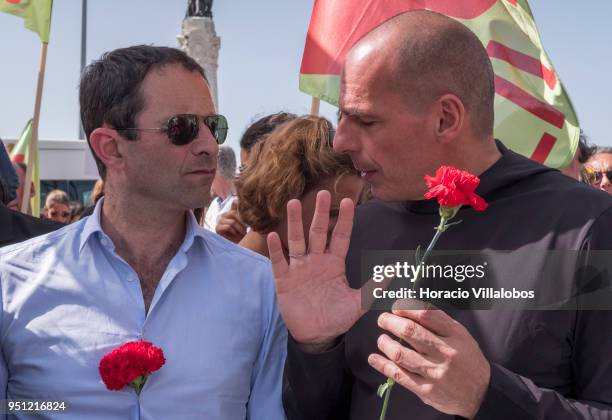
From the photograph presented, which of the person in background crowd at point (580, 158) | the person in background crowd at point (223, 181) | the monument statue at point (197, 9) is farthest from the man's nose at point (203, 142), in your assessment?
the monument statue at point (197, 9)

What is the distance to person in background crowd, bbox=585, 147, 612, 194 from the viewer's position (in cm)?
650

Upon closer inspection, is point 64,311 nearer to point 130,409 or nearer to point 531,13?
point 130,409

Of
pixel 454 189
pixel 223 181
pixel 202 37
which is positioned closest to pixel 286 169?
pixel 454 189

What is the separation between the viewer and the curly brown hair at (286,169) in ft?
10.5

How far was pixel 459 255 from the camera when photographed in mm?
2227

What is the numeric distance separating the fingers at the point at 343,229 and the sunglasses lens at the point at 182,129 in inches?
28.2

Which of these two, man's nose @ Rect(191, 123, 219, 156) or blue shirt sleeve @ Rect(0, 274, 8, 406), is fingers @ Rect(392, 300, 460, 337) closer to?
man's nose @ Rect(191, 123, 219, 156)

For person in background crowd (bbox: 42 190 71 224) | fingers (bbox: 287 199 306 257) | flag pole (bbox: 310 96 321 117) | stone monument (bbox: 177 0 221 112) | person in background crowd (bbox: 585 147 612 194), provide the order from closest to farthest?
1. fingers (bbox: 287 199 306 257)
2. flag pole (bbox: 310 96 321 117)
3. person in background crowd (bbox: 585 147 612 194)
4. person in background crowd (bbox: 42 190 71 224)
5. stone monument (bbox: 177 0 221 112)

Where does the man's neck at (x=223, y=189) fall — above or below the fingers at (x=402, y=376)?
below

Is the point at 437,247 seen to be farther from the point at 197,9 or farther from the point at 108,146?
the point at 197,9

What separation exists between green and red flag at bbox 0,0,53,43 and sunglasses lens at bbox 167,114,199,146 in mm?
4182

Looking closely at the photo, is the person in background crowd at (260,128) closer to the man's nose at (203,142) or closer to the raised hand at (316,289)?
the man's nose at (203,142)

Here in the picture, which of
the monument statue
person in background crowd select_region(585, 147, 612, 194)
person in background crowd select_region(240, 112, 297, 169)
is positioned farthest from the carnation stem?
the monument statue

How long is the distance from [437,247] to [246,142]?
2763 millimetres
